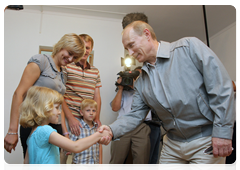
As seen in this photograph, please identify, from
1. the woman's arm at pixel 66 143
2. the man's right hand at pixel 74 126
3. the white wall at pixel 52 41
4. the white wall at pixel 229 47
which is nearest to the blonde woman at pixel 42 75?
the woman's arm at pixel 66 143

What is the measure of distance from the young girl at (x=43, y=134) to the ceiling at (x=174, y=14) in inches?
92.1

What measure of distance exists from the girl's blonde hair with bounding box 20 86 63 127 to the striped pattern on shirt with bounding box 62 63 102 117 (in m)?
0.82

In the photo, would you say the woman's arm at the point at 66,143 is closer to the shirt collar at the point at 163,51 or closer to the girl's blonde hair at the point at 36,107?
the girl's blonde hair at the point at 36,107

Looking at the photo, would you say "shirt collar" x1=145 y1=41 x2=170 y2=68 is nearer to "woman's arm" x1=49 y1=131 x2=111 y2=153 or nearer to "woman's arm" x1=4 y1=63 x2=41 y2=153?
"woman's arm" x1=49 y1=131 x2=111 y2=153

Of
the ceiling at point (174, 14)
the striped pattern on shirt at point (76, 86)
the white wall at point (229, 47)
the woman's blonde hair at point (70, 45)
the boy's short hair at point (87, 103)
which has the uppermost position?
the ceiling at point (174, 14)

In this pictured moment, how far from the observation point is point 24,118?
4.23ft

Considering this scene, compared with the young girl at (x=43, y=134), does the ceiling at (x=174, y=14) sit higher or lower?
Answer: higher

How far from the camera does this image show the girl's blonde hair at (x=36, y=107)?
50.9 inches

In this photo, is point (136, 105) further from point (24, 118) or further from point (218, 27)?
point (218, 27)

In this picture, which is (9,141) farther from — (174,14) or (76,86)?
(174,14)

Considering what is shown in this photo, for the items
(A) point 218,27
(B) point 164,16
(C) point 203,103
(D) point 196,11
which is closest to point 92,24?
(B) point 164,16

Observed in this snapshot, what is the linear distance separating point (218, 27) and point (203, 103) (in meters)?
3.45

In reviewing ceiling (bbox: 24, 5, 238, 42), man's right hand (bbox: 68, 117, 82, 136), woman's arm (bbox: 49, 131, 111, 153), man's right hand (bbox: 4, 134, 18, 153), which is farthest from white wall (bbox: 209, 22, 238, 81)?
man's right hand (bbox: 4, 134, 18, 153)

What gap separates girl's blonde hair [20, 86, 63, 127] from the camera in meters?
1.29
